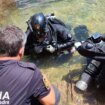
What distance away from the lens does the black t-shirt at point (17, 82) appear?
2.70 m

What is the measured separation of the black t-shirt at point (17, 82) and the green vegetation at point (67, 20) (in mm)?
1936

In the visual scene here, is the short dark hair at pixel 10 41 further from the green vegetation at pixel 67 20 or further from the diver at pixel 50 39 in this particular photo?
the diver at pixel 50 39

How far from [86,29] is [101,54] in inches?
75.5

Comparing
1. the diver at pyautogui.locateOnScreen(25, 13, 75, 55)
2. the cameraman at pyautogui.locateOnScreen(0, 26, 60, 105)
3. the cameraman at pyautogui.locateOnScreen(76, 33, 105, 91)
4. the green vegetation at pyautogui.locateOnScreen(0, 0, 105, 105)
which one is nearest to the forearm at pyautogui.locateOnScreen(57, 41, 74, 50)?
A: the diver at pyautogui.locateOnScreen(25, 13, 75, 55)

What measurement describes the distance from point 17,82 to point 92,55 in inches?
75.9

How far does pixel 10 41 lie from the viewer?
269cm

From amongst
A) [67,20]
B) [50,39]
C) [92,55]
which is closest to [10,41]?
[92,55]

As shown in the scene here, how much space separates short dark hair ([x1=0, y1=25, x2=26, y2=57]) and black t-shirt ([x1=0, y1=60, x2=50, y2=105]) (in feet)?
0.28

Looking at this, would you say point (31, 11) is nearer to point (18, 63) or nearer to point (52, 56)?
point (52, 56)

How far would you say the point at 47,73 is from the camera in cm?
531

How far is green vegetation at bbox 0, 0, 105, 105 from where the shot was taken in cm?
505

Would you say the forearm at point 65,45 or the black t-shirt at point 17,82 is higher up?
the black t-shirt at point 17,82

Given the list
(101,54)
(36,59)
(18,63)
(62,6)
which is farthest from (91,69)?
(62,6)

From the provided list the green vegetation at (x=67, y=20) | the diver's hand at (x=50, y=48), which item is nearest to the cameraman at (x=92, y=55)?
the green vegetation at (x=67, y=20)
